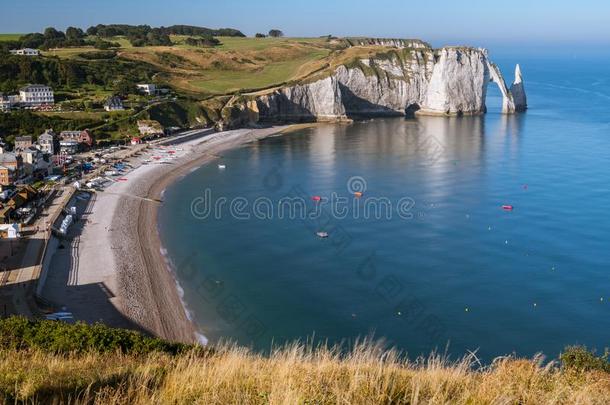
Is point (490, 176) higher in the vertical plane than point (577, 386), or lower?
lower

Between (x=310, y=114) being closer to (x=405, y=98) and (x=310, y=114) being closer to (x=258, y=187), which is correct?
(x=405, y=98)

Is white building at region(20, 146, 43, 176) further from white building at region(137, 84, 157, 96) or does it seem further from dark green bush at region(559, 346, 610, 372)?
dark green bush at region(559, 346, 610, 372)

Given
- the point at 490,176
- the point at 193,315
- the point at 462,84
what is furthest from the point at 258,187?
the point at 462,84

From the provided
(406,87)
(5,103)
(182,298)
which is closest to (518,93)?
(406,87)

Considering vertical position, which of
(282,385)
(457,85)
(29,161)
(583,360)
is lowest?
(583,360)

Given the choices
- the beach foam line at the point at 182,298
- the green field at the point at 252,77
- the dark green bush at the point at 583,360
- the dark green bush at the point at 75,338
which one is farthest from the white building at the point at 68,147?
the dark green bush at the point at 583,360

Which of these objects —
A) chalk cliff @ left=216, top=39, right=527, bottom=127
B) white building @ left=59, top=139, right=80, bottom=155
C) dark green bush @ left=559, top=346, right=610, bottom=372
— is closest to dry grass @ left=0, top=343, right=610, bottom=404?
dark green bush @ left=559, top=346, right=610, bottom=372

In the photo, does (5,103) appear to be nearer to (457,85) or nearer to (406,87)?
(406,87)
